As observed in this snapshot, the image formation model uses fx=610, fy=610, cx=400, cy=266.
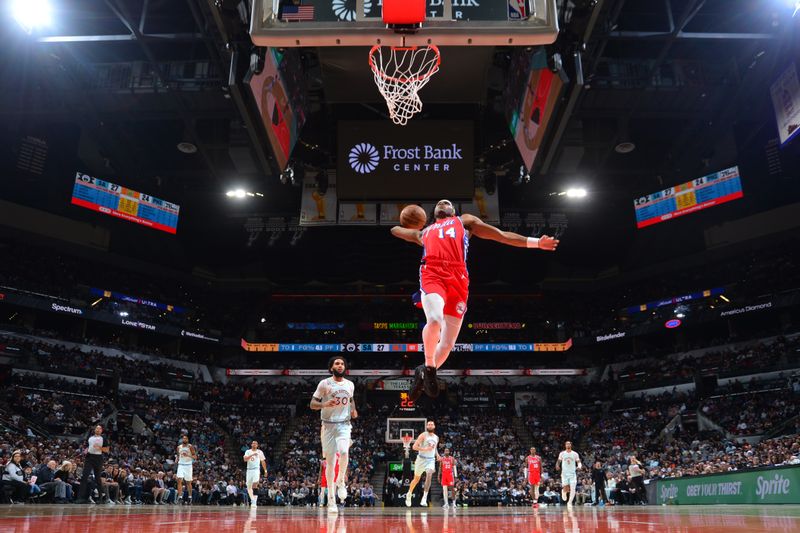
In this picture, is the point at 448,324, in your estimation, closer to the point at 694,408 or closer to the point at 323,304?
the point at 694,408

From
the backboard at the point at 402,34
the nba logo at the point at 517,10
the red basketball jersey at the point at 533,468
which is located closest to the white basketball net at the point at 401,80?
the backboard at the point at 402,34

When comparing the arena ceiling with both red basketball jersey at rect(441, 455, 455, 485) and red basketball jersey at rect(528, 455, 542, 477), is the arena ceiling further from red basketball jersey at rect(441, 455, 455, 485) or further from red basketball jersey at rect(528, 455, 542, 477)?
red basketball jersey at rect(441, 455, 455, 485)

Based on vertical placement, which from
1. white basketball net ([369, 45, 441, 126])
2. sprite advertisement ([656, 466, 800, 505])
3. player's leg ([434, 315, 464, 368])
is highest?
white basketball net ([369, 45, 441, 126])

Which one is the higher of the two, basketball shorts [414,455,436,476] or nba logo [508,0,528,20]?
nba logo [508,0,528,20]

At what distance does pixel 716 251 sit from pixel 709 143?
14.6m

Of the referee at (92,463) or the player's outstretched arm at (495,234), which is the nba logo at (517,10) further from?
the referee at (92,463)

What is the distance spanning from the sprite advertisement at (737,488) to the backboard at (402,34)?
1121 centimetres

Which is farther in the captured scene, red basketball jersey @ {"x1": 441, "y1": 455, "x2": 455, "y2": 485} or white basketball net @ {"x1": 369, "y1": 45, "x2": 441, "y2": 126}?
red basketball jersey @ {"x1": 441, "y1": 455, "x2": 455, "y2": 485}

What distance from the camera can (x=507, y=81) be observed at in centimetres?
1677

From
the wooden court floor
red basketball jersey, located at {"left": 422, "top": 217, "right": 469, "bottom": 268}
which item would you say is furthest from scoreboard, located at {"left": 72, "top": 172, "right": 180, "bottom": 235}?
red basketball jersey, located at {"left": 422, "top": 217, "right": 469, "bottom": 268}

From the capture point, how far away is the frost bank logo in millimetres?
17609

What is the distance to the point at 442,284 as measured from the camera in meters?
5.66

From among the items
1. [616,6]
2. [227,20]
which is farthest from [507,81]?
[227,20]

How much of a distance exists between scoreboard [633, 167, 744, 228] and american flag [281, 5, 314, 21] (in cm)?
2151
